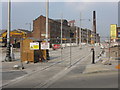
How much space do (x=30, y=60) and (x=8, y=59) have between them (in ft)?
7.26

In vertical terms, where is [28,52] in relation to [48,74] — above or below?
above

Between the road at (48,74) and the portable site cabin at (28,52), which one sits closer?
the road at (48,74)

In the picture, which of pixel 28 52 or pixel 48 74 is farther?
pixel 28 52

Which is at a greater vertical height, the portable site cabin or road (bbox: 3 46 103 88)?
the portable site cabin

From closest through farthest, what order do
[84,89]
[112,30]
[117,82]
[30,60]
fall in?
[84,89]
[117,82]
[30,60]
[112,30]

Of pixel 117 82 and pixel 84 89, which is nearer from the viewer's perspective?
pixel 84 89

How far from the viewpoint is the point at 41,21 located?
361 feet

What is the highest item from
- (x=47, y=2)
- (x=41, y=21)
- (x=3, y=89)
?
(x=41, y=21)

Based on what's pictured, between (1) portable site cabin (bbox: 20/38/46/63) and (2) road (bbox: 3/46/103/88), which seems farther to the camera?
(1) portable site cabin (bbox: 20/38/46/63)

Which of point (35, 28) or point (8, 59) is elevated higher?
point (35, 28)

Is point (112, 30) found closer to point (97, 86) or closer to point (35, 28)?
point (97, 86)

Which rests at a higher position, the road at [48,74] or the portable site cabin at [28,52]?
the portable site cabin at [28,52]

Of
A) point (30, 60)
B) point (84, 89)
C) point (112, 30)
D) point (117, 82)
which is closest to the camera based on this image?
point (84, 89)

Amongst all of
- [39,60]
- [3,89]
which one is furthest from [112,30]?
→ [3,89]
